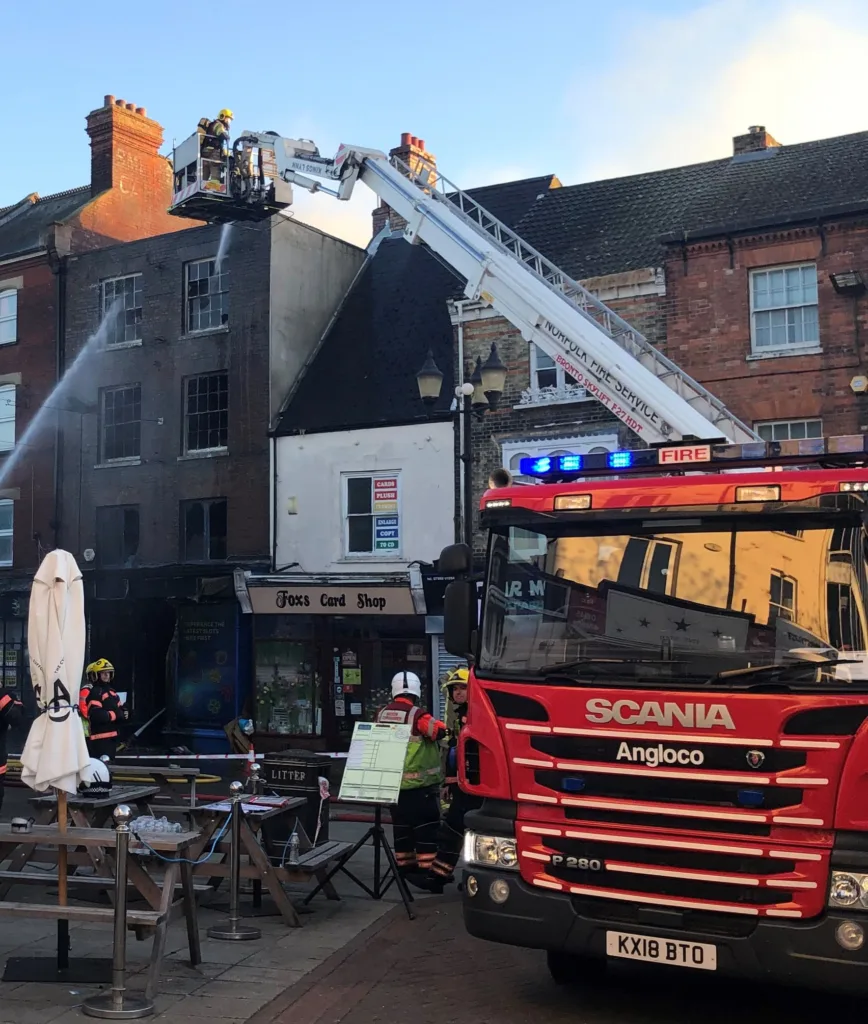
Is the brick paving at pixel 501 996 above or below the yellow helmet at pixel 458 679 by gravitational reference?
below

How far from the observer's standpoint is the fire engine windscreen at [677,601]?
5566 millimetres

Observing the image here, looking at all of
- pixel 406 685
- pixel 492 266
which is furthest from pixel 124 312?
pixel 406 685

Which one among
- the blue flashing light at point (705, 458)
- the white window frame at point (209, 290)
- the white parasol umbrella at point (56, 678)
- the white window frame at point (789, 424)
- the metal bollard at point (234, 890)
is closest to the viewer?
the blue flashing light at point (705, 458)

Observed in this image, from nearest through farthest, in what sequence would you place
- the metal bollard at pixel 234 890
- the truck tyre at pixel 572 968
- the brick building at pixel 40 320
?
the truck tyre at pixel 572 968 → the metal bollard at pixel 234 890 → the brick building at pixel 40 320

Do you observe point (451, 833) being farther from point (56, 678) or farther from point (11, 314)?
point (11, 314)

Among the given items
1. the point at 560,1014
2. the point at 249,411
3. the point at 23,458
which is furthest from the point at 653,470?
the point at 23,458

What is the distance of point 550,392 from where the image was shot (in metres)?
19.5

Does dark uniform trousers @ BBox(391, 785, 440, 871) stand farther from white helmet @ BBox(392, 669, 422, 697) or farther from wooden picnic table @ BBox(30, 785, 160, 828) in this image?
wooden picnic table @ BBox(30, 785, 160, 828)

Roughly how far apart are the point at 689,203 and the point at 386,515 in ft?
26.8

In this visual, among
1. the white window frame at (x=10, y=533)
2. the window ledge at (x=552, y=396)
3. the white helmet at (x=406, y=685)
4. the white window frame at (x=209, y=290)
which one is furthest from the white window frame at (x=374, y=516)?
the white helmet at (x=406, y=685)

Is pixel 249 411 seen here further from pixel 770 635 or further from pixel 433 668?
pixel 770 635

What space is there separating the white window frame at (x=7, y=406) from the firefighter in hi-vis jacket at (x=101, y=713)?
1565 cm

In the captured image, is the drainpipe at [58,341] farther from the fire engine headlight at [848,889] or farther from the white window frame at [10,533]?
the fire engine headlight at [848,889]

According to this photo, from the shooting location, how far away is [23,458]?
26000 mm
